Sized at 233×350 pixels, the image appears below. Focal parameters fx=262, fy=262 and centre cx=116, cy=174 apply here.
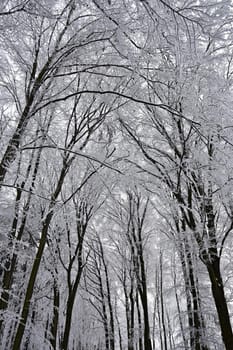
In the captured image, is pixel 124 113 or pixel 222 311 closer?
pixel 222 311

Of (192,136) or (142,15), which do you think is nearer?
(142,15)

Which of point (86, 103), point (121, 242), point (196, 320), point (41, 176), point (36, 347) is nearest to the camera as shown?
point (86, 103)

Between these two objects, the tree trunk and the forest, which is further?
the tree trunk

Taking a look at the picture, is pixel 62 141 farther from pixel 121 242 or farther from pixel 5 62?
pixel 121 242

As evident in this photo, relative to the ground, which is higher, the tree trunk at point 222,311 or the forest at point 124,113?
the forest at point 124,113

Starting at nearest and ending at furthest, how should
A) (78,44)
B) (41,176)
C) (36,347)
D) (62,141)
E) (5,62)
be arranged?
(78,44), (5,62), (62,141), (41,176), (36,347)

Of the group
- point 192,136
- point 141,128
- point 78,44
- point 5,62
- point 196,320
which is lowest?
point 196,320

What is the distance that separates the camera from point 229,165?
376 centimetres

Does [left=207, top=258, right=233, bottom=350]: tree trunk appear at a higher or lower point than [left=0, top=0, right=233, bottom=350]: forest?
lower

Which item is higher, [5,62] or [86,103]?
[86,103]

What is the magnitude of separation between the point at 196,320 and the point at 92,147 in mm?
5018

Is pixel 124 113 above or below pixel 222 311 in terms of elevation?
above

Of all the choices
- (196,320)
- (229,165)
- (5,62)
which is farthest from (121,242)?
(5,62)

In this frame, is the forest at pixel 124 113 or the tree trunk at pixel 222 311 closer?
the forest at pixel 124 113
